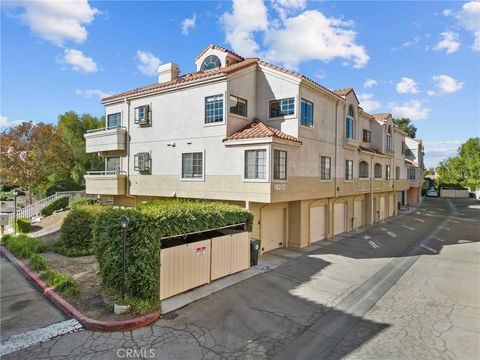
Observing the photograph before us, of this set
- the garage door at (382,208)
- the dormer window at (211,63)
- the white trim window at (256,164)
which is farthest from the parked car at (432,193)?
the white trim window at (256,164)

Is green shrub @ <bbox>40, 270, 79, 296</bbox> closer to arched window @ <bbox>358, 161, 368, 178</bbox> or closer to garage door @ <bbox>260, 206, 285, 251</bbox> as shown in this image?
garage door @ <bbox>260, 206, 285, 251</bbox>

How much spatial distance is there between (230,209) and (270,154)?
360cm

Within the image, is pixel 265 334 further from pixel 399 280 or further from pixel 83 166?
pixel 83 166

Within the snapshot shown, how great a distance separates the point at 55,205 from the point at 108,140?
1085 centimetres

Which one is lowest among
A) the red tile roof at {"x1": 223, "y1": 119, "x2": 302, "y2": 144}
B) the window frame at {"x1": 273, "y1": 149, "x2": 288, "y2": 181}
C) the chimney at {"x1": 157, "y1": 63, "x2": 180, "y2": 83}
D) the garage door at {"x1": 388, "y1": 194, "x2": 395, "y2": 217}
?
the garage door at {"x1": 388, "y1": 194, "x2": 395, "y2": 217}

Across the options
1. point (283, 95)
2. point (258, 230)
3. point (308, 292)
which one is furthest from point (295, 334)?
point (283, 95)

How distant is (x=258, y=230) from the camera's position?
1634cm

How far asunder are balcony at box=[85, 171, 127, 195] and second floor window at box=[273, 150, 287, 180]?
11955 millimetres

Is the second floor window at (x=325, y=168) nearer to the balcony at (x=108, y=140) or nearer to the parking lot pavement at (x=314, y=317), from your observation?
the parking lot pavement at (x=314, y=317)

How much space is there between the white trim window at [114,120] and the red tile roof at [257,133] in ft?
34.1

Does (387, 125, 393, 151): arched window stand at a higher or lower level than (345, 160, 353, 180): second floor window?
higher

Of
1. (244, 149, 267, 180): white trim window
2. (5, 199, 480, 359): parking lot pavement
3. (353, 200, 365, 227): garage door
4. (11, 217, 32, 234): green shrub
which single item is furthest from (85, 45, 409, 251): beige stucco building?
(11, 217, 32, 234): green shrub

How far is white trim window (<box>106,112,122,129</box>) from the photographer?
2255cm

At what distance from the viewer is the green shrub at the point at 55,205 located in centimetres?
2798
